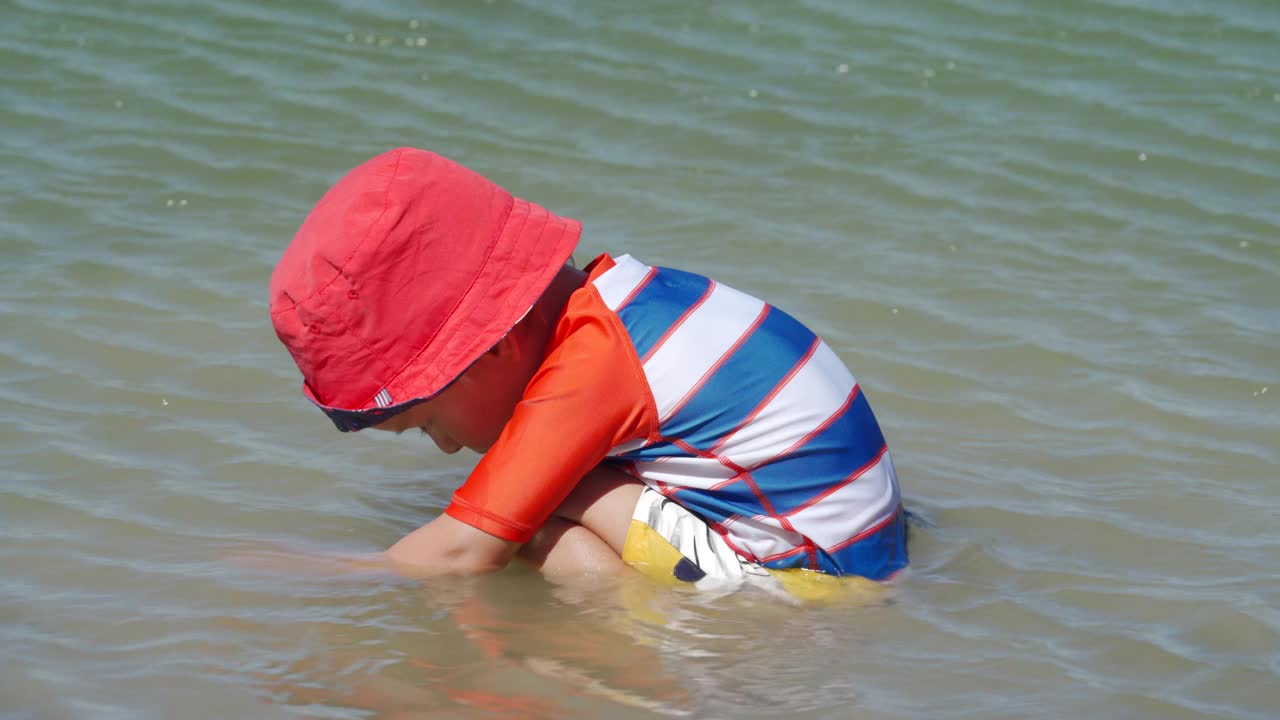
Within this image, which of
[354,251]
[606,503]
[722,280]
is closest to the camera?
[354,251]

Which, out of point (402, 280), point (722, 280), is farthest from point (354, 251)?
point (722, 280)

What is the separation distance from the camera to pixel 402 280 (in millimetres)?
2332

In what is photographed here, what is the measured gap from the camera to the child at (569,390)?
2.35m

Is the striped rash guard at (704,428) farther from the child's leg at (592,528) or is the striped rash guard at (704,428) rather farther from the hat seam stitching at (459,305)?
the hat seam stitching at (459,305)

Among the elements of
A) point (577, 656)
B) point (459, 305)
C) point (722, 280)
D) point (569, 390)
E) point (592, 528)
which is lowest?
point (577, 656)

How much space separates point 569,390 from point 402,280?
1.10 feet

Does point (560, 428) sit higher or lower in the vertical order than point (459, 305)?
lower

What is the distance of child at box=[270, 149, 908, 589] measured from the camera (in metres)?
2.35

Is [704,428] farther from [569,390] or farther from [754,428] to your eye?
[569,390]

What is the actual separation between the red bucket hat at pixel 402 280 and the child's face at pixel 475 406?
0.29ft

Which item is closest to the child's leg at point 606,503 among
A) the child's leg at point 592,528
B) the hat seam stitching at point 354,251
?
the child's leg at point 592,528

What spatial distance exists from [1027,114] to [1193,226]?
1.13 meters

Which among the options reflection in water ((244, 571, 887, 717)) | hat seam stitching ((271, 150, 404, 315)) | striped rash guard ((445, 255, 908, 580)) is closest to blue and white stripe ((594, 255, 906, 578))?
striped rash guard ((445, 255, 908, 580))

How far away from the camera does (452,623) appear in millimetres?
2475
